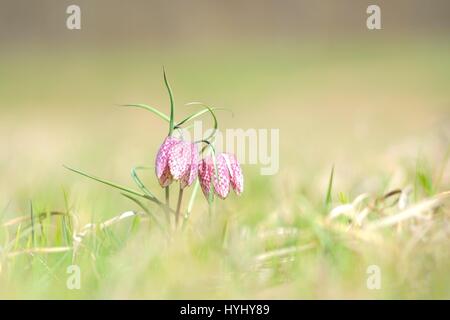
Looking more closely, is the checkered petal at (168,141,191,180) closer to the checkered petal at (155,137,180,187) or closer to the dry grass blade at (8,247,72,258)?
the checkered petal at (155,137,180,187)

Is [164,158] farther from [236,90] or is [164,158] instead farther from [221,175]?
[236,90]

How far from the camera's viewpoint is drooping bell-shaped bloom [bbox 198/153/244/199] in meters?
1.91

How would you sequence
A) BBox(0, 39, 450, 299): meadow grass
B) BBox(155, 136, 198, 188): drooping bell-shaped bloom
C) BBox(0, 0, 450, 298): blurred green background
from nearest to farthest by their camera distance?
BBox(0, 39, 450, 299): meadow grass < BBox(155, 136, 198, 188): drooping bell-shaped bloom < BBox(0, 0, 450, 298): blurred green background

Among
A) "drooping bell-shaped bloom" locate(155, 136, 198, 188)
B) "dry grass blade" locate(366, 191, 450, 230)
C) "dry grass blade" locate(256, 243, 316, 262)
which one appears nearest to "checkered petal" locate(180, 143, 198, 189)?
"drooping bell-shaped bloom" locate(155, 136, 198, 188)

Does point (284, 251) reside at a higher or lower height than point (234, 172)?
lower

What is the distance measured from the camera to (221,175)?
1.91 meters

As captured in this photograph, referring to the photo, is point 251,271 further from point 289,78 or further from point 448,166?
point 289,78

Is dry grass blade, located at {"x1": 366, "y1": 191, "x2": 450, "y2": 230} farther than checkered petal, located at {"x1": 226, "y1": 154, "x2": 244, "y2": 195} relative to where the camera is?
No

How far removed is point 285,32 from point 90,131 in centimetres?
774

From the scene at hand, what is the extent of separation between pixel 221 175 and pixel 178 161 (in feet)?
0.33

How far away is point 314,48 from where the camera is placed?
1235cm

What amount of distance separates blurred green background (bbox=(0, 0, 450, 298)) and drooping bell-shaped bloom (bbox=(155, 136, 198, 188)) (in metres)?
0.30

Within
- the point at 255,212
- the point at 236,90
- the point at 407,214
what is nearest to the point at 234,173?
the point at 407,214

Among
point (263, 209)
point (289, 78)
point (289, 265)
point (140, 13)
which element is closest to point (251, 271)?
point (289, 265)
